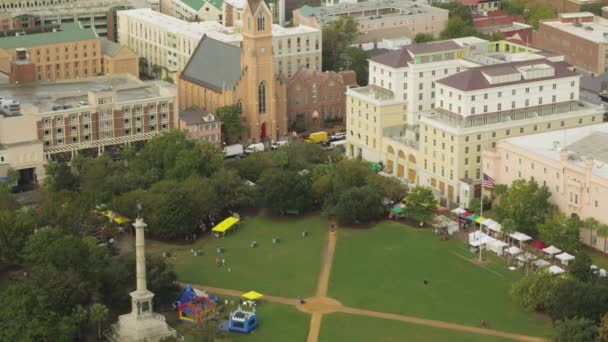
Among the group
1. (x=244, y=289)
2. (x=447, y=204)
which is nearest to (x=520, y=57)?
(x=447, y=204)

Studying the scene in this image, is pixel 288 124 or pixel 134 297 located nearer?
pixel 134 297

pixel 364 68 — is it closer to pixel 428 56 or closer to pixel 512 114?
pixel 428 56

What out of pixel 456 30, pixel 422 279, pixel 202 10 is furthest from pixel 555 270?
pixel 202 10

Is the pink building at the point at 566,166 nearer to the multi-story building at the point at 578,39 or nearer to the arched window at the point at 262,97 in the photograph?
the arched window at the point at 262,97

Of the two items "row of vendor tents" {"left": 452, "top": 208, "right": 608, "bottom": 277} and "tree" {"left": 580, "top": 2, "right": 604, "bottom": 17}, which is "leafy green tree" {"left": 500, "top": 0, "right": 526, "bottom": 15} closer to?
"tree" {"left": 580, "top": 2, "right": 604, "bottom": 17}

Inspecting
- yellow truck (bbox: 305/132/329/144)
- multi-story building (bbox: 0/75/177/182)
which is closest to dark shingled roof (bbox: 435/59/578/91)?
yellow truck (bbox: 305/132/329/144)

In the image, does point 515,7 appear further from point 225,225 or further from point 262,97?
point 225,225
